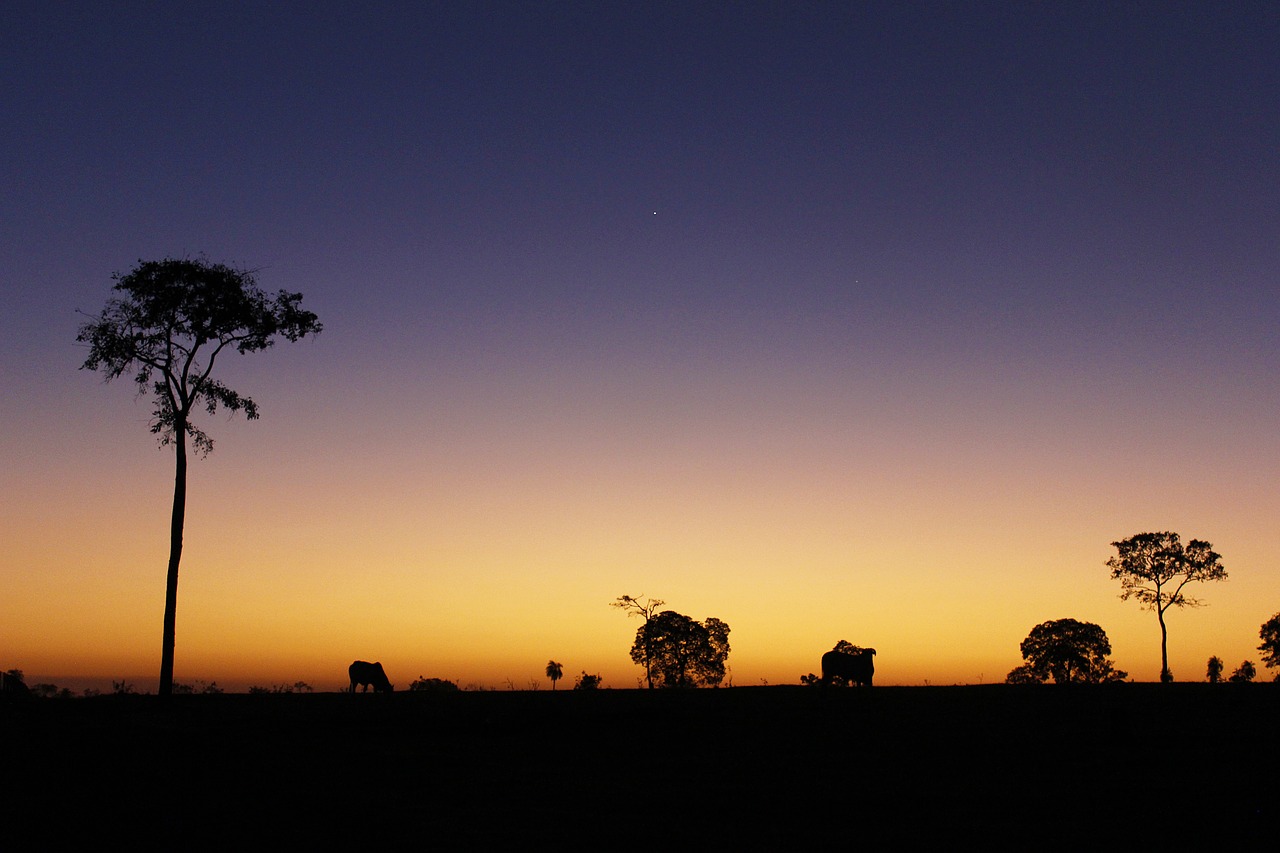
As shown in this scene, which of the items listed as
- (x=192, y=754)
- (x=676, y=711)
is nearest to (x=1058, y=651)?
(x=676, y=711)

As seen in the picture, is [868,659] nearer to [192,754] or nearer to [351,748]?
[351,748]

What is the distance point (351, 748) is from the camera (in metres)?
23.9

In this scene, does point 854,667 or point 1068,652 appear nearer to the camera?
point 854,667

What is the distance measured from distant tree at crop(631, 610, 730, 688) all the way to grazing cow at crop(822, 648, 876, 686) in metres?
51.4

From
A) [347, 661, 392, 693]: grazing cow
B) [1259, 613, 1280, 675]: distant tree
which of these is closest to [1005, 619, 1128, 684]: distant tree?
[1259, 613, 1280, 675]: distant tree

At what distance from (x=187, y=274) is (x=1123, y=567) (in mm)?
62640

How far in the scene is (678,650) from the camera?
106 meters

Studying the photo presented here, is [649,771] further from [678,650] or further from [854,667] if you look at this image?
[678,650]

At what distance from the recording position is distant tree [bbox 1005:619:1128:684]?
4070 inches

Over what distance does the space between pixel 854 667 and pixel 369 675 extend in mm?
27772

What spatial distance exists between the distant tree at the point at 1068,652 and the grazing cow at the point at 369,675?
237ft

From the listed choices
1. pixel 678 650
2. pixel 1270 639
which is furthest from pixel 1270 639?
pixel 678 650

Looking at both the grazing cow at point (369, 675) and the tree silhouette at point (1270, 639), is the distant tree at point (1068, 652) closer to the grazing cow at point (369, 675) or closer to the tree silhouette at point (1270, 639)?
the tree silhouette at point (1270, 639)

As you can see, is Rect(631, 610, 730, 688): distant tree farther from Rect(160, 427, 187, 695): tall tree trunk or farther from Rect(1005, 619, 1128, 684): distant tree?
Rect(160, 427, 187, 695): tall tree trunk
